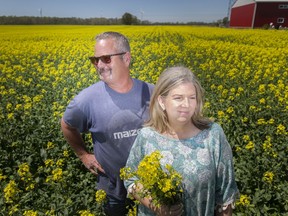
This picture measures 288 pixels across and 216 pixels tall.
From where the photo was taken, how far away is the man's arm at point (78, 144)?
2.62m

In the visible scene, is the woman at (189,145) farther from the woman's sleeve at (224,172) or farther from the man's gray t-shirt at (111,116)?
the man's gray t-shirt at (111,116)

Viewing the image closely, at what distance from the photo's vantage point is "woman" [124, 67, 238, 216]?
5.68 ft

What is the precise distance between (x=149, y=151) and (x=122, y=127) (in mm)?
537

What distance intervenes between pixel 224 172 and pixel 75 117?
50.5 inches

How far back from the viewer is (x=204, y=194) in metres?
1.82

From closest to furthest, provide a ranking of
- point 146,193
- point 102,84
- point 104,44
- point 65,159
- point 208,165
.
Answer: point 146,193
point 208,165
point 104,44
point 102,84
point 65,159

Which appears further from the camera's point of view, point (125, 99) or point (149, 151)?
point (125, 99)

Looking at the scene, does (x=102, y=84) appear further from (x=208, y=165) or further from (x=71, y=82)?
(x=71, y=82)

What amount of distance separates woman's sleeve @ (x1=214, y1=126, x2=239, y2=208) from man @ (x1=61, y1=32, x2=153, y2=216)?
73cm

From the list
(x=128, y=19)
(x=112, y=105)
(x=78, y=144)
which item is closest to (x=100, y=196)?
(x=78, y=144)

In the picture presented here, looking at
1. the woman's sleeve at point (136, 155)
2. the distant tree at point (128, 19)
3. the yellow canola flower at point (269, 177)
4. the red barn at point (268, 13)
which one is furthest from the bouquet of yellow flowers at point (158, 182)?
Answer: the distant tree at point (128, 19)

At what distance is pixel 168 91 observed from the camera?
→ 5.75 ft

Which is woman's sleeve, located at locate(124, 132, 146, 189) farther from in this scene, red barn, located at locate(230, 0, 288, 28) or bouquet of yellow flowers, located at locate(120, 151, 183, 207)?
red barn, located at locate(230, 0, 288, 28)

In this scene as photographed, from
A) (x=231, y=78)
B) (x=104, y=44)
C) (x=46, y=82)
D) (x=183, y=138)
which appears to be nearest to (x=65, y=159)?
(x=104, y=44)
